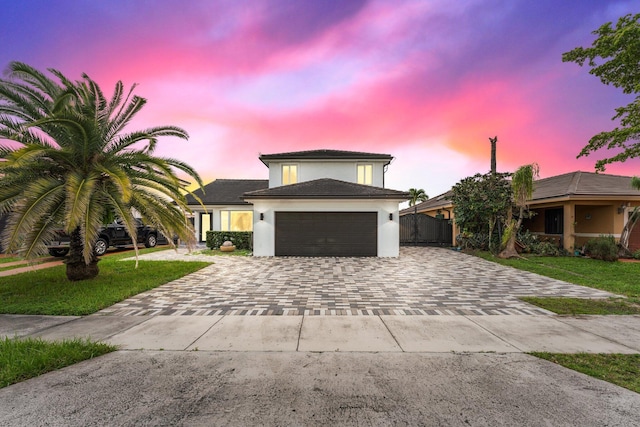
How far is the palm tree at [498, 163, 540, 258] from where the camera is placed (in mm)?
12758

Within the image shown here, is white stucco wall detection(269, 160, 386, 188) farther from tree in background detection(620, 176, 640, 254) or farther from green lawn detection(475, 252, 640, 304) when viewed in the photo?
tree in background detection(620, 176, 640, 254)

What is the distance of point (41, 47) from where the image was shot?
11.4 metres

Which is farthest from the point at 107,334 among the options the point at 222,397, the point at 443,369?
the point at 443,369

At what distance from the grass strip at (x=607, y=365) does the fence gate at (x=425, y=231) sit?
1513 cm

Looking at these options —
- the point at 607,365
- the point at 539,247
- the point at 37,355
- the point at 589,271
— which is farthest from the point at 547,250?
the point at 37,355

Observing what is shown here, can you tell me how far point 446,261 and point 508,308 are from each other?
677 cm

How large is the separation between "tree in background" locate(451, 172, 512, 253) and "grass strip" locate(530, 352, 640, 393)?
11937 millimetres

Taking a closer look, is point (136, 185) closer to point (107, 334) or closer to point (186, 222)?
point (186, 222)

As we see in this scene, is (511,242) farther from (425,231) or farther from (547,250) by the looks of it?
(425,231)

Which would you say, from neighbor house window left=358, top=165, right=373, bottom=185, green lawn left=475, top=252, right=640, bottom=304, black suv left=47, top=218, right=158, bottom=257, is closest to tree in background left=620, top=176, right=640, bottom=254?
green lawn left=475, top=252, right=640, bottom=304

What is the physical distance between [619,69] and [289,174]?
1541 cm

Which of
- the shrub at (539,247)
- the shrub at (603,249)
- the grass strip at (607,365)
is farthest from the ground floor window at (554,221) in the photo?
the grass strip at (607,365)

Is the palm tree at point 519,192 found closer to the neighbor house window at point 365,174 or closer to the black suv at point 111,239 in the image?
the neighbor house window at point 365,174

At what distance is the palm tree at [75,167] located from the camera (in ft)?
19.9
